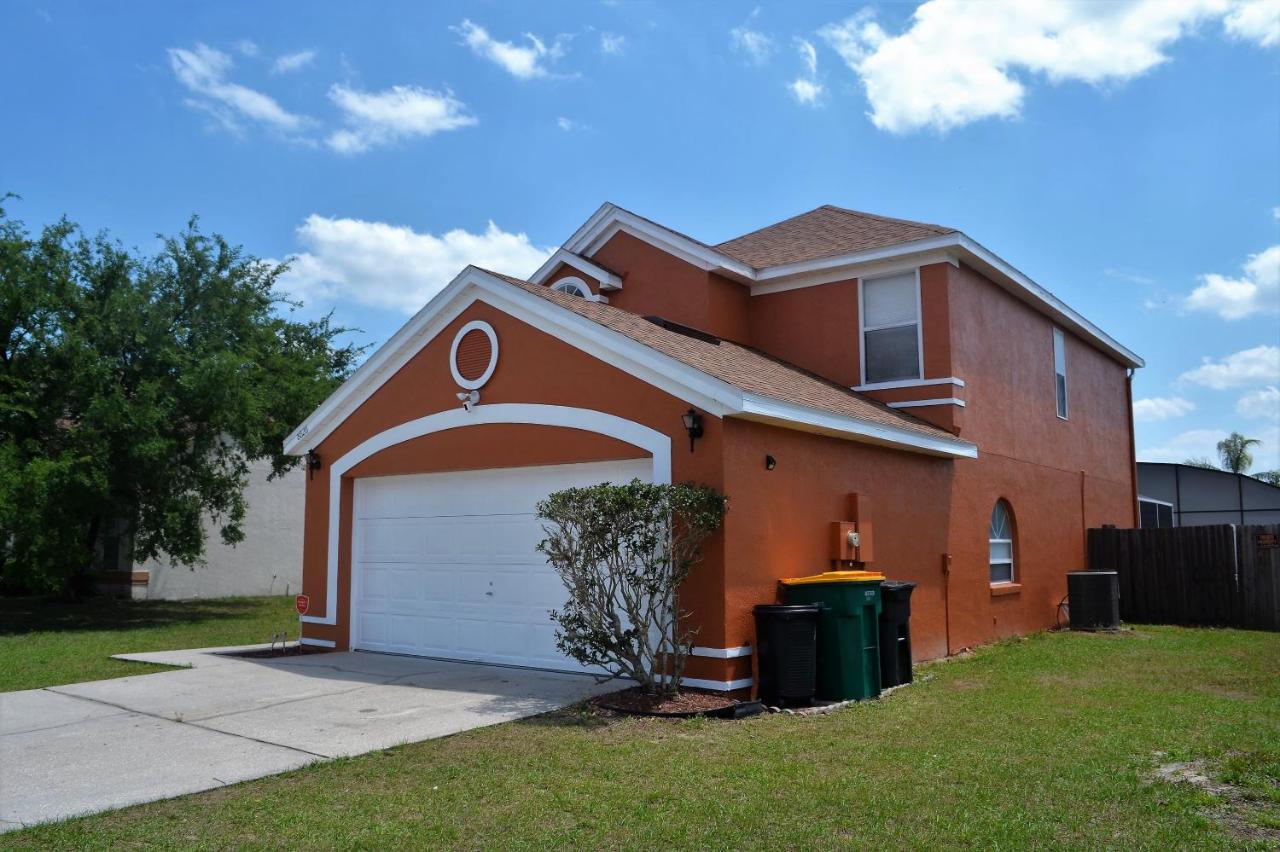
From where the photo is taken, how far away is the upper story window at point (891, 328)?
46.9 ft

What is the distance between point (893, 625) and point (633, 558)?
3.05 meters

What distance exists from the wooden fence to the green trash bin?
1069 cm

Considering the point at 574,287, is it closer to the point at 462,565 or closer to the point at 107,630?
the point at 462,565

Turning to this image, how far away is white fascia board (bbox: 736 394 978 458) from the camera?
31.9 feet

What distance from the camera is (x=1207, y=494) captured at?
31.2m

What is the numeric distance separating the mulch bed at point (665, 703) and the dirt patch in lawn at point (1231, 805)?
11.8ft

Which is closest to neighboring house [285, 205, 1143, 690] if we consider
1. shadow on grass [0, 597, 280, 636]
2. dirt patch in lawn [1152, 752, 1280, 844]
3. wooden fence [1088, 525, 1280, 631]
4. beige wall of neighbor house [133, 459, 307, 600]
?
wooden fence [1088, 525, 1280, 631]

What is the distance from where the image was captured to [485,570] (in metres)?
12.0

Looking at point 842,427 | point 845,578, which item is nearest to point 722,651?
point 845,578

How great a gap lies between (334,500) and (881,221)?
9.62 m

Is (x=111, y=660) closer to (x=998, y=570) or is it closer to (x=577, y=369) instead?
(x=577, y=369)

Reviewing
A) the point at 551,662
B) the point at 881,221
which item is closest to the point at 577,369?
the point at 551,662

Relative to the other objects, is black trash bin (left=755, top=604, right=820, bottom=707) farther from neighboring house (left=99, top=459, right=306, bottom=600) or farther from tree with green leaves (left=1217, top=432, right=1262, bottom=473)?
tree with green leaves (left=1217, top=432, right=1262, bottom=473)

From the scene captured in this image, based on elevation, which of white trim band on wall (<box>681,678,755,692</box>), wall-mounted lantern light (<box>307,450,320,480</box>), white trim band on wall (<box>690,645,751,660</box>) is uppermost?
wall-mounted lantern light (<box>307,450,320,480</box>)
